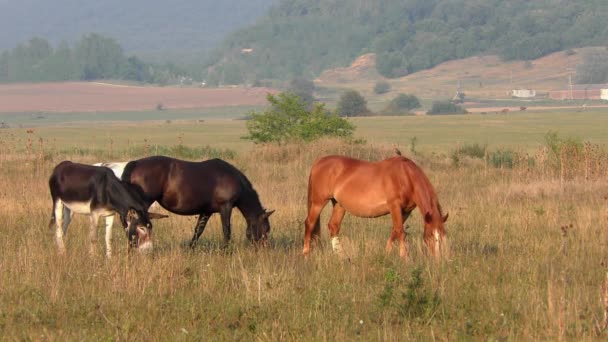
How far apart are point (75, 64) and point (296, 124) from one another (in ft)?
491

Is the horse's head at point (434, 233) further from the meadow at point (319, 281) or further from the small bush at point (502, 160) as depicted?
the small bush at point (502, 160)

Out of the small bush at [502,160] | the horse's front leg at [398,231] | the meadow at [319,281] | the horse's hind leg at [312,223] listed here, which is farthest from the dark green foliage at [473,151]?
the horse's front leg at [398,231]

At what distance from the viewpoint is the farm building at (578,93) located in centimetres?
12731

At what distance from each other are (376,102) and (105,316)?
12276 centimetres

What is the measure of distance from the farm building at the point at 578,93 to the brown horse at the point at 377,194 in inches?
4608

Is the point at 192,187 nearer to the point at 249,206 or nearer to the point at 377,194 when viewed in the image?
the point at 249,206

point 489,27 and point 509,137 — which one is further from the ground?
point 489,27

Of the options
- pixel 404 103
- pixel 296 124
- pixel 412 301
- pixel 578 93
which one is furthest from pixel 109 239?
pixel 578 93

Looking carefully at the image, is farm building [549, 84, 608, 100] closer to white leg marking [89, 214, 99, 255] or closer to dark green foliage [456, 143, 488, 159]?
dark green foliage [456, 143, 488, 159]

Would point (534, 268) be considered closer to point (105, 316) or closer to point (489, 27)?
point (105, 316)

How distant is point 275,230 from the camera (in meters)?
14.6

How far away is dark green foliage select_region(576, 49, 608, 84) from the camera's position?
151 m

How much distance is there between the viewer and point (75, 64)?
579ft

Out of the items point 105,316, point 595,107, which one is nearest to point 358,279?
point 105,316
